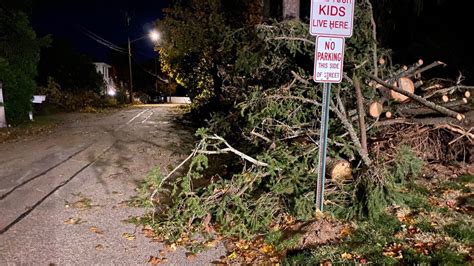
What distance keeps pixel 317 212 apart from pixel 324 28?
2.29 m

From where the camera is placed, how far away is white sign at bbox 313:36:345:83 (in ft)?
14.4

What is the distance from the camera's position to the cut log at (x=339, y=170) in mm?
5258

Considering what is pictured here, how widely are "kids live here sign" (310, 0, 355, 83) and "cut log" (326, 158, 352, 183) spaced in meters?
1.41

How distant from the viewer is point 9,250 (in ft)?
14.0

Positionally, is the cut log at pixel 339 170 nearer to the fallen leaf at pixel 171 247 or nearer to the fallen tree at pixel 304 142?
the fallen tree at pixel 304 142

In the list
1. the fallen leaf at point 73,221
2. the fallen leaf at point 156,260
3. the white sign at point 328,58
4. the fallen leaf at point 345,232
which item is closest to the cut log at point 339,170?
the fallen leaf at point 345,232

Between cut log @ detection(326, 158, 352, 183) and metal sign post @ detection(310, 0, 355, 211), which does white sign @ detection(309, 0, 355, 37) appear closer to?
metal sign post @ detection(310, 0, 355, 211)

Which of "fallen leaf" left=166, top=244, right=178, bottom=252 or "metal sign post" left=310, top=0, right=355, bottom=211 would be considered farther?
"fallen leaf" left=166, top=244, right=178, bottom=252

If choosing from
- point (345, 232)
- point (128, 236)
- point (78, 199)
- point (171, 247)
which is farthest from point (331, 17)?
point (78, 199)

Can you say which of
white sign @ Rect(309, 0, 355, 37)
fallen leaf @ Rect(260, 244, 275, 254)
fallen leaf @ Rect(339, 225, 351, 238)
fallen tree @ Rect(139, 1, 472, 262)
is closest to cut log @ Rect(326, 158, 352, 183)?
fallen tree @ Rect(139, 1, 472, 262)

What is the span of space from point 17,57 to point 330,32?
15338 millimetres

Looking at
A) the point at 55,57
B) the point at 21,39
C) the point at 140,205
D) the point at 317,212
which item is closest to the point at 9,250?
the point at 140,205

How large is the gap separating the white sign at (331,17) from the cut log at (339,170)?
6.15 ft

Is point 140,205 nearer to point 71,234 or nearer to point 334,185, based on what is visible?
point 71,234
